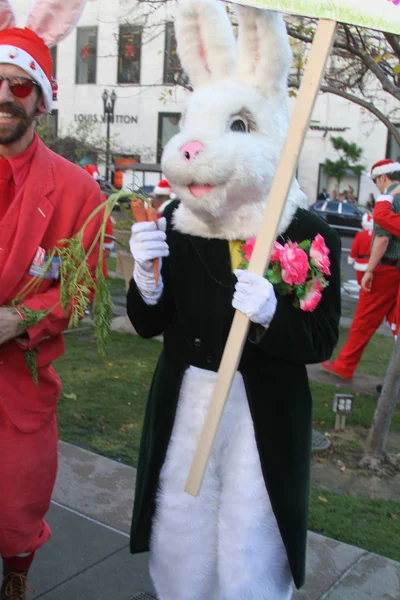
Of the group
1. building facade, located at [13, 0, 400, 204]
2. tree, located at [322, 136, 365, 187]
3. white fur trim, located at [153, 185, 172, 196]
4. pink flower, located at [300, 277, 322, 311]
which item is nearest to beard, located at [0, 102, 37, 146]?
pink flower, located at [300, 277, 322, 311]

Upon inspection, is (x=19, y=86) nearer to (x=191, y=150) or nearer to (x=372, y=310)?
(x=191, y=150)

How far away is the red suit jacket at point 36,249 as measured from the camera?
2.39 m

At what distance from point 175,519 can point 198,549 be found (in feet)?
0.42

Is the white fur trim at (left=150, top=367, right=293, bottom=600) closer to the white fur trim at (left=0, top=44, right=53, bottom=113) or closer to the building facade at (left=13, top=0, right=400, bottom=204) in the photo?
the white fur trim at (left=0, top=44, right=53, bottom=113)

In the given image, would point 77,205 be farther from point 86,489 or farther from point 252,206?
point 86,489

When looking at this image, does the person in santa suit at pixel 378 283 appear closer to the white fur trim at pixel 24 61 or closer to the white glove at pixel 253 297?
the white fur trim at pixel 24 61

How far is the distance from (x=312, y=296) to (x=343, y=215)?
22.2 metres

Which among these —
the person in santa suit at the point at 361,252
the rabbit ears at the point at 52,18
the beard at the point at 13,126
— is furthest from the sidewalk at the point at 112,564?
the person in santa suit at the point at 361,252

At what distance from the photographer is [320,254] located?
2145mm

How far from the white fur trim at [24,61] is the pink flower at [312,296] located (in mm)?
1269

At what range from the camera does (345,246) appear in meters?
21.7

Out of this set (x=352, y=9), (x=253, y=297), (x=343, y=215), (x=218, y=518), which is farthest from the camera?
(x=343, y=215)

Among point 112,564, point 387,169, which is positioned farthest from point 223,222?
point 387,169

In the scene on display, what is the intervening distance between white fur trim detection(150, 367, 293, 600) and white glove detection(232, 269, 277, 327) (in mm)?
375
